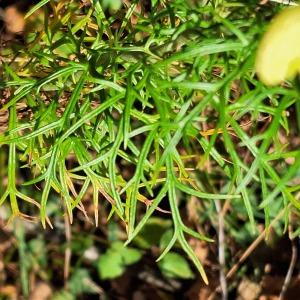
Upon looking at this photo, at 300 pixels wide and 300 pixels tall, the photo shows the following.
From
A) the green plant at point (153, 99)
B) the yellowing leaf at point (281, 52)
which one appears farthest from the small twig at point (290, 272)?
the yellowing leaf at point (281, 52)

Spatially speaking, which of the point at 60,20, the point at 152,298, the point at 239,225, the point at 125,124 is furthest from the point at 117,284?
the point at 125,124

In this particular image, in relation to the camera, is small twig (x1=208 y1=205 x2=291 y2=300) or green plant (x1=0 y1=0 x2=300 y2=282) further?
small twig (x1=208 y1=205 x2=291 y2=300)

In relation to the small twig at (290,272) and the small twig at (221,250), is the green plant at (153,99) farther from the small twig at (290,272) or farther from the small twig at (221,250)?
the small twig at (290,272)

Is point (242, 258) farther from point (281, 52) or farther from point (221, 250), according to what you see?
point (281, 52)

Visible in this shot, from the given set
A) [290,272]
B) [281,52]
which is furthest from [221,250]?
[281,52]

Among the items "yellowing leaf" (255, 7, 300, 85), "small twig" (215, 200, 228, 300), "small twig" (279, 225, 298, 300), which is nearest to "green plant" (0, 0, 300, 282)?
"yellowing leaf" (255, 7, 300, 85)

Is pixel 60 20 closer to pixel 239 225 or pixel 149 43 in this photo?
pixel 149 43

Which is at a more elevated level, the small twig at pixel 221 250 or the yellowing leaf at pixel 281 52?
the yellowing leaf at pixel 281 52

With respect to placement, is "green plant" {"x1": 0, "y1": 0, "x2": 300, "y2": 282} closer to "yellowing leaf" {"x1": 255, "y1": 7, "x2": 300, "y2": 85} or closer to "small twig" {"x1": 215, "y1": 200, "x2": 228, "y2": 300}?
"yellowing leaf" {"x1": 255, "y1": 7, "x2": 300, "y2": 85}
